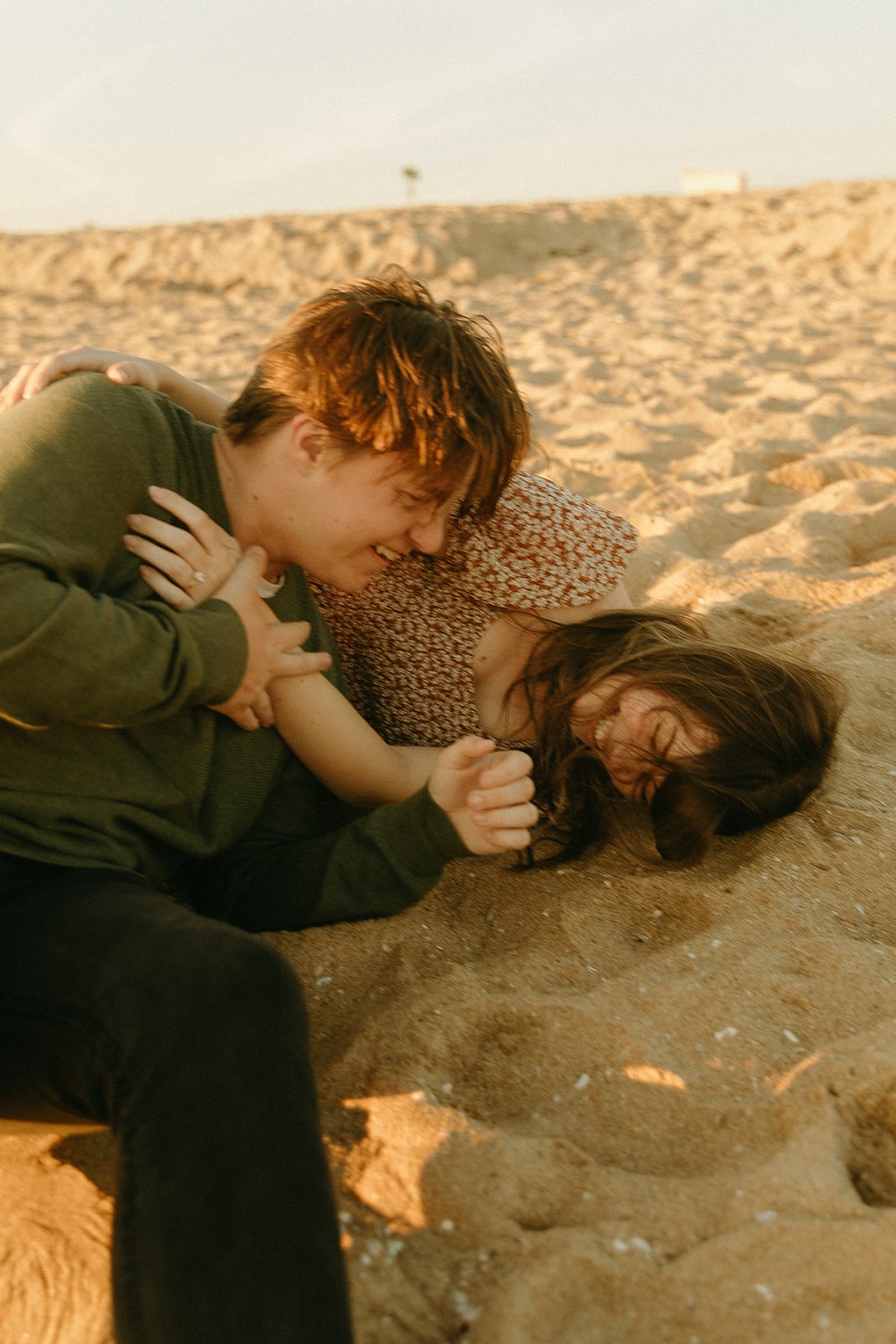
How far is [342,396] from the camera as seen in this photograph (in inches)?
68.0

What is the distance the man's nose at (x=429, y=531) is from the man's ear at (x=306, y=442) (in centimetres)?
19

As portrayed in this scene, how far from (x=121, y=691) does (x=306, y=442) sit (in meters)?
0.56

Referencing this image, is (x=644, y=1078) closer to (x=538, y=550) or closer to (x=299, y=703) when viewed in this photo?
(x=299, y=703)

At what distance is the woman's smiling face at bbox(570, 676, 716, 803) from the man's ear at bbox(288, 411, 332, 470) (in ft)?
2.35

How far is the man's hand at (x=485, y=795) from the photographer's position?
1725mm

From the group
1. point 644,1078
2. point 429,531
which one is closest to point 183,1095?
point 644,1078

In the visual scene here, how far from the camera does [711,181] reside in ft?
68.0

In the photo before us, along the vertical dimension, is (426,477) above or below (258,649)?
above

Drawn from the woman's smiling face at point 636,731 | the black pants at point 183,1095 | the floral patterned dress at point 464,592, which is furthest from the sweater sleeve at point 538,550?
the black pants at point 183,1095

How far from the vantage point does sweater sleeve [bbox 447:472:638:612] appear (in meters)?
2.13

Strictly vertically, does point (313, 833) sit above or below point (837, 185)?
below

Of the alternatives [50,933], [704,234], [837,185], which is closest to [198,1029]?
[50,933]

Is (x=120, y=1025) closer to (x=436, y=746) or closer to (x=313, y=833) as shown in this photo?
(x=313, y=833)

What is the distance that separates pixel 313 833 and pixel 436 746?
1.09ft
